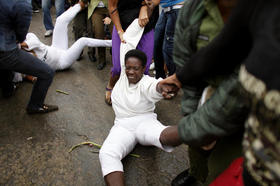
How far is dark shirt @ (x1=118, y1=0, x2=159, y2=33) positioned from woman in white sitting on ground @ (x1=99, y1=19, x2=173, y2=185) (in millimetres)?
483

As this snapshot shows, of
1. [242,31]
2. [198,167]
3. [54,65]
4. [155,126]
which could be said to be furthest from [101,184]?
[54,65]

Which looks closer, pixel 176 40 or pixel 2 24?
pixel 176 40

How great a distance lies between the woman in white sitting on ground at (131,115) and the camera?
1867 mm

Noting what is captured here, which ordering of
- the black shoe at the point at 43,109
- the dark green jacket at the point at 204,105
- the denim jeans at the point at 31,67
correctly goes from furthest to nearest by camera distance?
the black shoe at the point at 43,109 < the denim jeans at the point at 31,67 < the dark green jacket at the point at 204,105

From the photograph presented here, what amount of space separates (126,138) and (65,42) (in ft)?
8.70

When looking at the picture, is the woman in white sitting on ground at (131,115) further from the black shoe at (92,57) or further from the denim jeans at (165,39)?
the black shoe at (92,57)

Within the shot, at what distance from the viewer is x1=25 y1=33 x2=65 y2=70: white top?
3260mm

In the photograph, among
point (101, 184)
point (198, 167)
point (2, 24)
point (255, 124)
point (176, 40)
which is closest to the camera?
point (255, 124)

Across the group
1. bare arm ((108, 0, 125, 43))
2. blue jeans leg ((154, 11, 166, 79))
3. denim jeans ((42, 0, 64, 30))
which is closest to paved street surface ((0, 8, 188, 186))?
blue jeans leg ((154, 11, 166, 79))

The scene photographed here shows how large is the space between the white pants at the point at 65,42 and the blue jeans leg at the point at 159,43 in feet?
3.02

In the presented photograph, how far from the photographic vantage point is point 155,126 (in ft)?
6.70

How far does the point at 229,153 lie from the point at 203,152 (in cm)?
28

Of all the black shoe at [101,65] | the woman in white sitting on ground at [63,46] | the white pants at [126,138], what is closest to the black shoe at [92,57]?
the black shoe at [101,65]

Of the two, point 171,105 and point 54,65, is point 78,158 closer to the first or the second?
point 171,105
